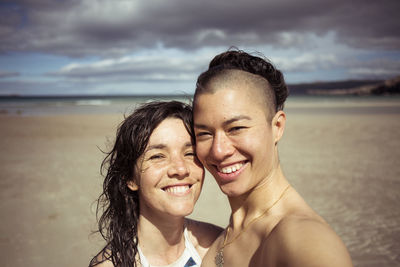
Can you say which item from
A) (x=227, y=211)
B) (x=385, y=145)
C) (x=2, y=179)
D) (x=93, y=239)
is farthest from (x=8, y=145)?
(x=385, y=145)

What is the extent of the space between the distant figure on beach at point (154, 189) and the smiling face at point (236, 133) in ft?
1.17

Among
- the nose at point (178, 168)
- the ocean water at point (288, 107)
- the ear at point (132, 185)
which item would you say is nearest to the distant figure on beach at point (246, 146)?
the nose at point (178, 168)

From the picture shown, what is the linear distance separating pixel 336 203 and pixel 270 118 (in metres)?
5.96

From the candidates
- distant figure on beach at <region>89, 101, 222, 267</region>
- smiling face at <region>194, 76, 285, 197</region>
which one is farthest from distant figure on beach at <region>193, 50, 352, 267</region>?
distant figure on beach at <region>89, 101, 222, 267</region>

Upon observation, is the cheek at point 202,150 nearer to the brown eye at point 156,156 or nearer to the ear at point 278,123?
the brown eye at point 156,156

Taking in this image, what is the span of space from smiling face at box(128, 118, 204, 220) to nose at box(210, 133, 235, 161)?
1.44ft

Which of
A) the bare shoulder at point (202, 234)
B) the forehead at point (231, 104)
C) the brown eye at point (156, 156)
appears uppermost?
the forehead at point (231, 104)

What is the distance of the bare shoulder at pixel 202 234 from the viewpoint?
11.6ft

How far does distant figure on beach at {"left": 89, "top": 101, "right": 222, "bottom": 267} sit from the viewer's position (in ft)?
9.81

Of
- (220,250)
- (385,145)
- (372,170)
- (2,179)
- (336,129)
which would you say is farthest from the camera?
(336,129)

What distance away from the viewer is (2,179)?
9250 mm

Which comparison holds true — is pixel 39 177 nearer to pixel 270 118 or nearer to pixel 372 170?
pixel 270 118

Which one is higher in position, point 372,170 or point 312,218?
point 312,218

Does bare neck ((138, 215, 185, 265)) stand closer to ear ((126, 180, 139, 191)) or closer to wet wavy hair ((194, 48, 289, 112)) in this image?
ear ((126, 180, 139, 191))
